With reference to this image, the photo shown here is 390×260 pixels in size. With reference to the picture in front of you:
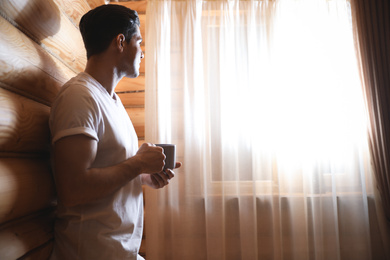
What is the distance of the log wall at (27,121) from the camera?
0.78 metres

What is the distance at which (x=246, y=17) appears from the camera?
2.04 metres

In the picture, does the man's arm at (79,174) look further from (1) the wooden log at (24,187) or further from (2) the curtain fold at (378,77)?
(2) the curtain fold at (378,77)

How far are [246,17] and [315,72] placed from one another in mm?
729

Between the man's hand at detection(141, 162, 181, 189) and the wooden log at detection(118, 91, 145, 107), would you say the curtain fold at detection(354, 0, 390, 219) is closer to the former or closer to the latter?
the man's hand at detection(141, 162, 181, 189)

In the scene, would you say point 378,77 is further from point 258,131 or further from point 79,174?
point 79,174

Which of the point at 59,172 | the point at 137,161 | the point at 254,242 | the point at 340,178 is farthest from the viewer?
the point at 340,178

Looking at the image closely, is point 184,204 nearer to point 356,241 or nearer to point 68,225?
point 68,225

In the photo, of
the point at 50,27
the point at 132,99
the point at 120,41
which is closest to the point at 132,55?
the point at 120,41

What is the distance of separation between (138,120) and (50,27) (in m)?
1.03

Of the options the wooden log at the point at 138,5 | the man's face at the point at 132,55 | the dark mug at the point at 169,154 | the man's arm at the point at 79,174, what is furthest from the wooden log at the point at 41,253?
the wooden log at the point at 138,5

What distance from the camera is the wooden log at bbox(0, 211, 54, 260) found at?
0.75 metres

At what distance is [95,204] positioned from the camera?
87 centimetres

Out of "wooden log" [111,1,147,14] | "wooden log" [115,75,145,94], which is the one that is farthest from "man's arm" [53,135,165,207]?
"wooden log" [111,1,147,14]

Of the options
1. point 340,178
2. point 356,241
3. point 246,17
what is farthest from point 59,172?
point 356,241
